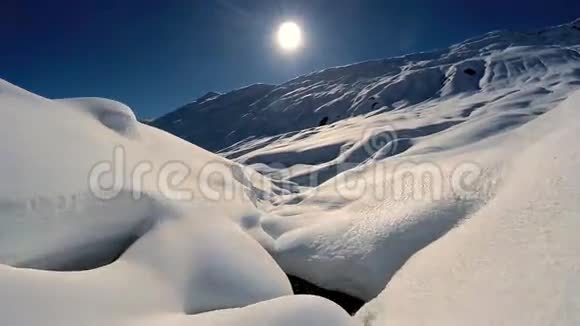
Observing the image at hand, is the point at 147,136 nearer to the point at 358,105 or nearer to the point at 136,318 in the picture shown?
the point at 136,318

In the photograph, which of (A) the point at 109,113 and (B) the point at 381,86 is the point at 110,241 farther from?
(B) the point at 381,86

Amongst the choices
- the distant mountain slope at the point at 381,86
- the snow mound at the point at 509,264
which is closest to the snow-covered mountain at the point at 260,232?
the snow mound at the point at 509,264

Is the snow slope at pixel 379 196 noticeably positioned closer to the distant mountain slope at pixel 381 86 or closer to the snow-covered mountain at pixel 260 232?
the snow-covered mountain at pixel 260 232

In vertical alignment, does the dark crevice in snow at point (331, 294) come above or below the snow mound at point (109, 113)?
below

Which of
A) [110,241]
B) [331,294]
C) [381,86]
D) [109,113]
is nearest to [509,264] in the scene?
[331,294]

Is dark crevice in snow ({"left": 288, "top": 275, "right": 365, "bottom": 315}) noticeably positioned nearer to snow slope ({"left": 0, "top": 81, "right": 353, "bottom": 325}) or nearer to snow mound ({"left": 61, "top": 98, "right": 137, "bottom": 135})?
snow slope ({"left": 0, "top": 81, "right": 353, "bottom": 325})

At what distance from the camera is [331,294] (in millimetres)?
5520

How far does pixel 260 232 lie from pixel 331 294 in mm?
1641

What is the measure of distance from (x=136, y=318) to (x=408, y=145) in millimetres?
11293

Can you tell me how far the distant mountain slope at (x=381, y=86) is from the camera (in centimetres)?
4612

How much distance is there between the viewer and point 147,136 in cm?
787

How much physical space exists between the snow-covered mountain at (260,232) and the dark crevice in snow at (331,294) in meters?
0.08

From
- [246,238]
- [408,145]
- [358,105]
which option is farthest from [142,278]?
[358,105]

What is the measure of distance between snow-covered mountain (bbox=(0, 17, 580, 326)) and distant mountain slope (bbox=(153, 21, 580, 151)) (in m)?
31.9
